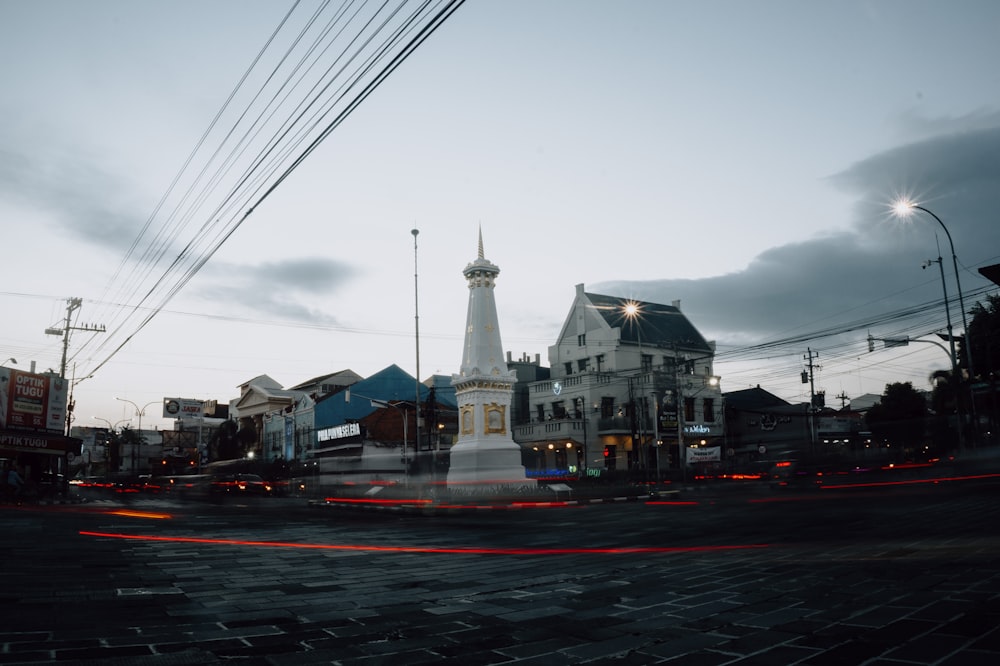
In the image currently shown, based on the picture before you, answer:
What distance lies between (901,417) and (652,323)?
875 inches

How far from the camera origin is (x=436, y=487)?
33.1m

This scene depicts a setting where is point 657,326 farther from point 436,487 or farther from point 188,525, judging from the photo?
point 188,525

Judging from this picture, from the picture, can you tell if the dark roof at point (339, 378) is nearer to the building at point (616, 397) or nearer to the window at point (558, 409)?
the building at point (616, 397)

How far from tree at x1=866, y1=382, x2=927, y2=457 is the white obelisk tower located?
3666 cm

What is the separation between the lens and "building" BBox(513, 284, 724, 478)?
159 ft

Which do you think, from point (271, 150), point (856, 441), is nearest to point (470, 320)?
point (271, 150)

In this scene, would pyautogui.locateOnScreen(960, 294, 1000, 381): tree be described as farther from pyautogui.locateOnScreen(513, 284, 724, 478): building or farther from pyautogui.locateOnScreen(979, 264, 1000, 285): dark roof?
pyautogui.locateOnScreen(979, 264, 1000, 285): dark roof

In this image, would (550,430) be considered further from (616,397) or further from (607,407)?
(616,397)

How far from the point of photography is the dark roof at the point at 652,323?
54156 millimetres

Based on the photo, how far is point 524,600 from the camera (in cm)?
582

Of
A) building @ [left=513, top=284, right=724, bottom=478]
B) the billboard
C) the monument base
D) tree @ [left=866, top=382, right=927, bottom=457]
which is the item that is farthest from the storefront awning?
tree @ [left=866, top=382, right=927, bottom=457]

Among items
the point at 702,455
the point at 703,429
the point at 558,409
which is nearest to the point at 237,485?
the point at 558,409

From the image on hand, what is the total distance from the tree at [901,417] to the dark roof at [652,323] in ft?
51.6

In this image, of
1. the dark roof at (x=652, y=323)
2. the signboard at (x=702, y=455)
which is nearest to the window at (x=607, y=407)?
the dark roof at (x=652, y=323)
